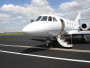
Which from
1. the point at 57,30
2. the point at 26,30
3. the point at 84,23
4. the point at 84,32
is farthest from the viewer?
the point at 84,23

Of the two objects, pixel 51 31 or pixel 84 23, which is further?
pixel 84 23

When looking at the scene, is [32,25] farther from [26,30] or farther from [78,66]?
[78,66]

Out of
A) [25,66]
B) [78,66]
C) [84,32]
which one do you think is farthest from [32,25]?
[84,32]

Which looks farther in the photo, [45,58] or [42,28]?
[42,28]

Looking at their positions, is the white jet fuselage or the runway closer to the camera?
the runway

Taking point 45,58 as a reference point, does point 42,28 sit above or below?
above

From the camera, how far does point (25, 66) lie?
17.9 feet

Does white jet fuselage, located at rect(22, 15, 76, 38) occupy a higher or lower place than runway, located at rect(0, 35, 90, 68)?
higher

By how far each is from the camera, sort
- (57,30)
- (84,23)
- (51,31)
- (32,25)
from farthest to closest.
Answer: (84,23) < (57,30) < (51,31) < (32,25)

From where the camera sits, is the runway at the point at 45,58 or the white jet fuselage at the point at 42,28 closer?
the runway at the point at 45,58

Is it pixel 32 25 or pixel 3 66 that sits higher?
pixel 32 25

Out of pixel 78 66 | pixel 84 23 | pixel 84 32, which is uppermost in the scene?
Result: pixel 84 23

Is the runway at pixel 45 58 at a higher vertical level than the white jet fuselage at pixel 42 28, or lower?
lower

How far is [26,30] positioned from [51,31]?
8.64 ft
